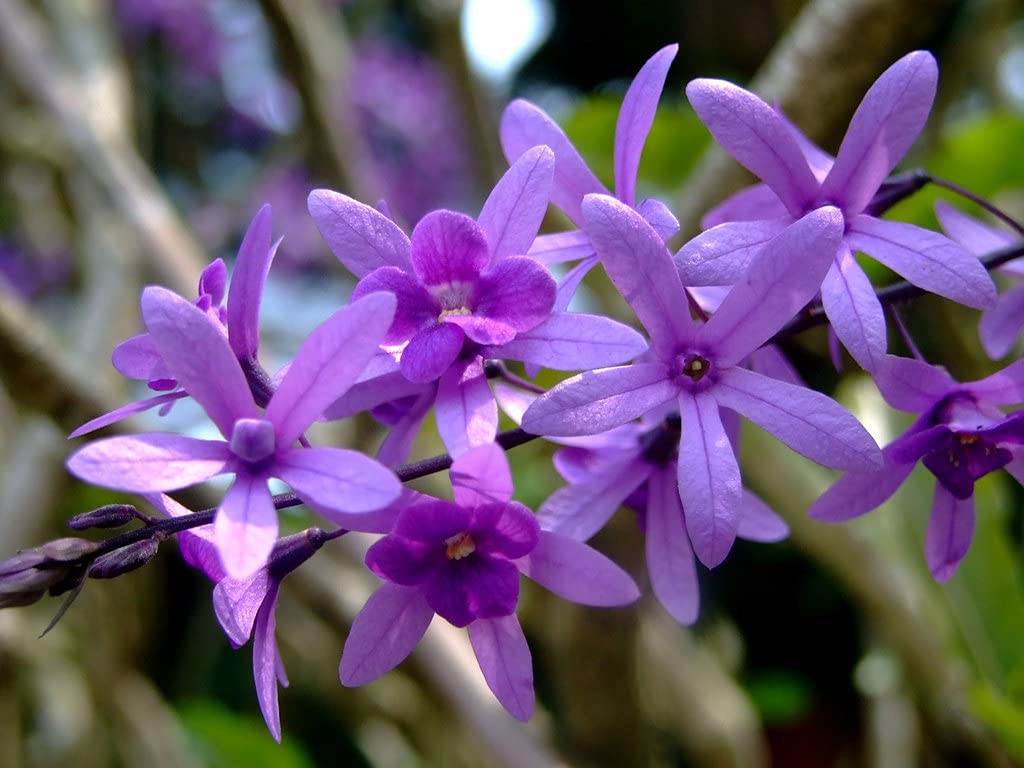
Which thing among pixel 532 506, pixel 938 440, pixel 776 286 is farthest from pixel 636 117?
pixel 532 506

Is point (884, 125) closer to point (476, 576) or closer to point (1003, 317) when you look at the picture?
point (1003, 317)

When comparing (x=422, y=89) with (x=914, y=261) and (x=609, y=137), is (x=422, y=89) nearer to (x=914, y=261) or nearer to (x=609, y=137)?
(x=609, y=137)

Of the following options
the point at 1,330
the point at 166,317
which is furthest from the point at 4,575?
the point at 1,330

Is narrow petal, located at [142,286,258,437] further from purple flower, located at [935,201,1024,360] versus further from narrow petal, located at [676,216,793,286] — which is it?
purple flower, located at [935,201,1024,360]

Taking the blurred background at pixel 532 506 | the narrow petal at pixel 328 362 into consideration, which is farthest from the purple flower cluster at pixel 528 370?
the blurred background at pixel 532 506

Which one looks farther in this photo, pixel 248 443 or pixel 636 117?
pixel 636 117

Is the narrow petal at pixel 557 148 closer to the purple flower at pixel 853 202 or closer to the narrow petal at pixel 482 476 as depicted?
the purple flower at pixel 853 202
